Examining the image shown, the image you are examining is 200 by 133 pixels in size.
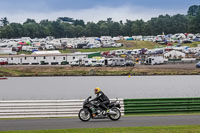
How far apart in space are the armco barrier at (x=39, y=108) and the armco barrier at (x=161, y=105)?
285 cm

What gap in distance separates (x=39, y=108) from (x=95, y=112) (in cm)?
381

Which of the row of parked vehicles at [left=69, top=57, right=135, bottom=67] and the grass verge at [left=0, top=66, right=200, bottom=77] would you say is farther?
the row of parked vehicles at [left=69, top=57, right=135, bottom=67]

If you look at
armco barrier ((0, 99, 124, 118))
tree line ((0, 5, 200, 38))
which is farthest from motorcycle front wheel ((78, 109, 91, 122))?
tree line ((0, 5, 200, 38))

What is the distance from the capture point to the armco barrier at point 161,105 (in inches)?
951

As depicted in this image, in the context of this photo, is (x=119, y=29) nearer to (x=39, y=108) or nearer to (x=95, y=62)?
(x=95, y=62)

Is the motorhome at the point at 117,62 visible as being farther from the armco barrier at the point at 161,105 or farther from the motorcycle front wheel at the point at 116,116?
the motorcycle front wheel at the point at 116,116

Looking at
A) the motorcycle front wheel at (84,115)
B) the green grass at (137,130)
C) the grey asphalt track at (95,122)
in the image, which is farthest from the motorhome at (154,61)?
the green grass at (137,130)

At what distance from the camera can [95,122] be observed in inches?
830

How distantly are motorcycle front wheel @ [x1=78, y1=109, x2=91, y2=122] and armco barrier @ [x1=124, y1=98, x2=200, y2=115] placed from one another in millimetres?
3411

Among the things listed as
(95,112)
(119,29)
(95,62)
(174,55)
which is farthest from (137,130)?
(119,29)

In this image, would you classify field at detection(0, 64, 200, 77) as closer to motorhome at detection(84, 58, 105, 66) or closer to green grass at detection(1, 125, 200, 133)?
motorhome at detection(84, 58, 105, 66)

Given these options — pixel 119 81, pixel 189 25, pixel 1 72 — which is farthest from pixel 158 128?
pixel 189 25

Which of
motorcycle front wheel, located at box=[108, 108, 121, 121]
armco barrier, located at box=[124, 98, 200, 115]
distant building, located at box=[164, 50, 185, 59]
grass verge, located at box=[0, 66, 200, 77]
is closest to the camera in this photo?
motorcycle front wheel, located at box=[108, 108, 121, 121]

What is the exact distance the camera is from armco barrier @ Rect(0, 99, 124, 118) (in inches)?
923
